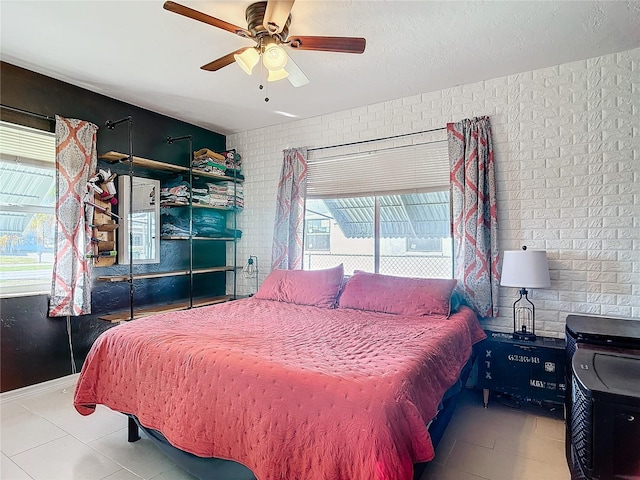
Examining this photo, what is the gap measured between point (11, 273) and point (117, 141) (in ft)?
4.67

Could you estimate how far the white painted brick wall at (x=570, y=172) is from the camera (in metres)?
2.48

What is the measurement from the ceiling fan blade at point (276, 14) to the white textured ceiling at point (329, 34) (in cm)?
27

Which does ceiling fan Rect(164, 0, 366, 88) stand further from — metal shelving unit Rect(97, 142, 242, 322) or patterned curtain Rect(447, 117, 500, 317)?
metal shelving unit Rect(97, 142, 242, 322)

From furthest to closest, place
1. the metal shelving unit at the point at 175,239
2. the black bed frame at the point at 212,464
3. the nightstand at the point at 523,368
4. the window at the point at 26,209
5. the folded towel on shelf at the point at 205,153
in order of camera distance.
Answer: the folded towel on shelf at the point at 205,153, the metal shelving unit at the point at 175,239, the window at the point at 26,209, the nightstand at the point at 523,368, the black bed frame at the point at 212,464

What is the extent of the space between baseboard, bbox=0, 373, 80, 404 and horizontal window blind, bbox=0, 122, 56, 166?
1807mm

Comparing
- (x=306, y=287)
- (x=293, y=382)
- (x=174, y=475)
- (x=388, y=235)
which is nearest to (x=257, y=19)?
(x=293, y=382)

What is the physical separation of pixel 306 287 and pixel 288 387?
6.01 ft

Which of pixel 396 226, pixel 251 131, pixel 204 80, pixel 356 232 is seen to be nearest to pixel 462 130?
pixel 396 226

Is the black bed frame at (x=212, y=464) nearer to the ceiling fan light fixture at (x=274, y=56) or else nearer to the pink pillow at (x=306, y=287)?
Answer: the pink pillow at (x=306, y=287)

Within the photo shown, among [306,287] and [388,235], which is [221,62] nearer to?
[306,287]

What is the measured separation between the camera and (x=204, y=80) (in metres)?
2.98

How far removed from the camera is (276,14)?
176cm

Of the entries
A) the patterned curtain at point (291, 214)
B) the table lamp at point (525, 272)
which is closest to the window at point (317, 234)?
the patterned curtain at point (291, 214)

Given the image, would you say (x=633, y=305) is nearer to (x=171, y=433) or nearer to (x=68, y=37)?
(x=171, y=433)
